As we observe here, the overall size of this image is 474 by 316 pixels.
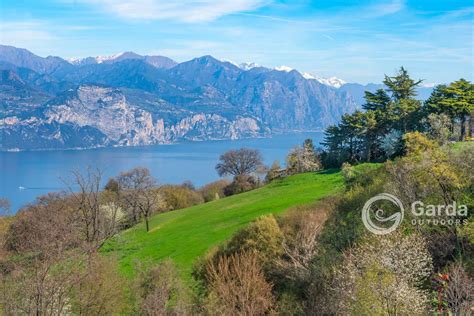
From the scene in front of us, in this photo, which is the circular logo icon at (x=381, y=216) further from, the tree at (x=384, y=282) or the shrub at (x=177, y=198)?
the shrub at (x=177, y=198)

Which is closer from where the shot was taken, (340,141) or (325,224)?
(325,224)

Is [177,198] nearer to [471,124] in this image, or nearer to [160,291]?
[471,124]

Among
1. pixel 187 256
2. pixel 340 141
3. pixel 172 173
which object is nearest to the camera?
pixel 187 256

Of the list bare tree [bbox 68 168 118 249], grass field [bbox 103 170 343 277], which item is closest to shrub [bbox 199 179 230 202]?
grass field [bbox 103 170 343 277]

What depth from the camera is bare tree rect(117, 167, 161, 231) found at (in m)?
56.1

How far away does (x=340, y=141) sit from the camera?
5853cm

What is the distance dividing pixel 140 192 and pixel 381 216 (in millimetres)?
37942

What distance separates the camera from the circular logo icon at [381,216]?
22.9m

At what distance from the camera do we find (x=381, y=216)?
24672 millimetres

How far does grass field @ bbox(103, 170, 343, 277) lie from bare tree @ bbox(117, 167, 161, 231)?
2572mm

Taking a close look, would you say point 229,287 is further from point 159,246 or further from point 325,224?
point 159,246

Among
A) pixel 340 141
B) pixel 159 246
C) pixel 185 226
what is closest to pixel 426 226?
pixel 159 246

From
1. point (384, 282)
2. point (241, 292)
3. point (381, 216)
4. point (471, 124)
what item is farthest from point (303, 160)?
point (384, 282)

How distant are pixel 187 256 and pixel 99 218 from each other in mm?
12207
